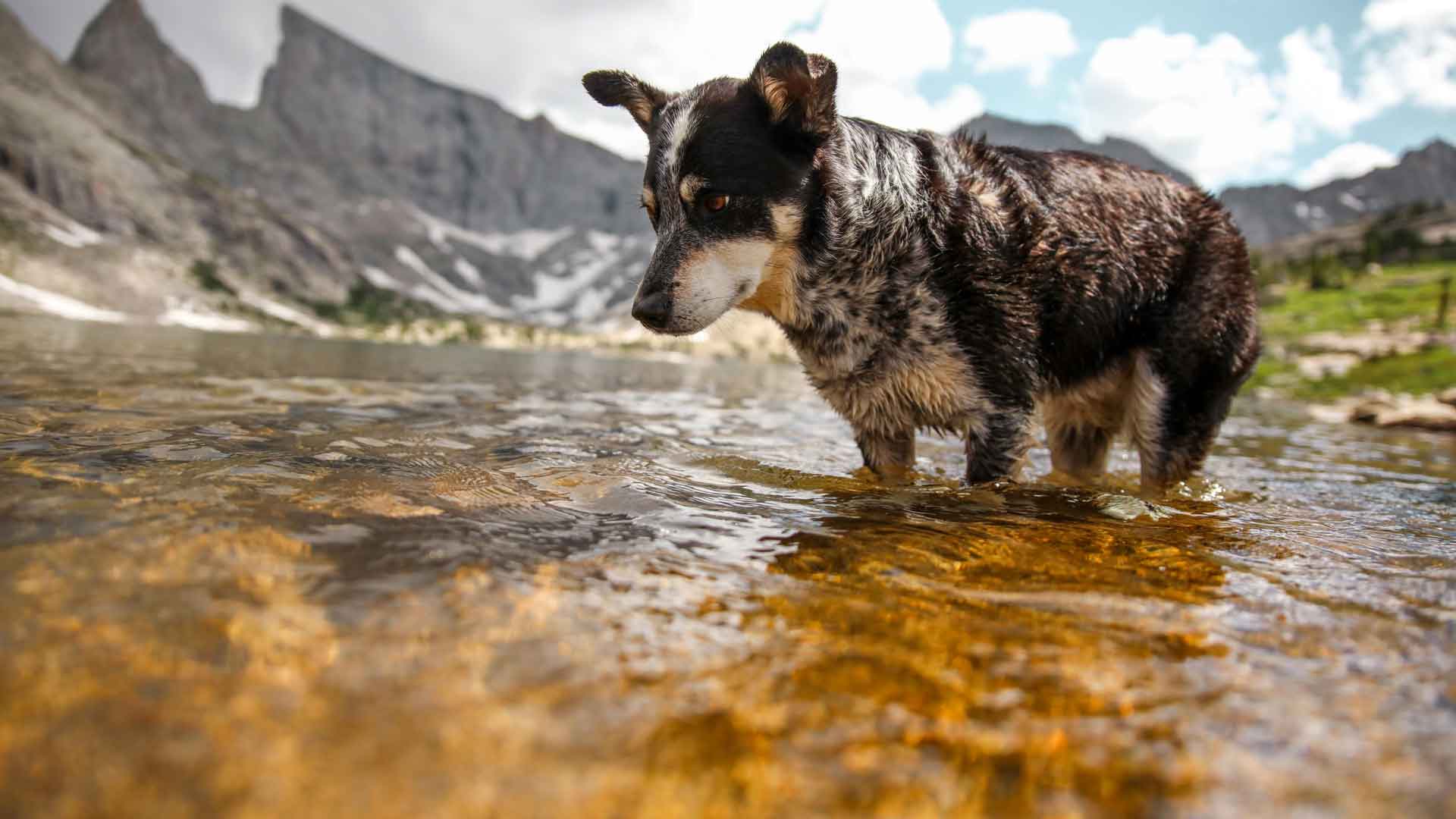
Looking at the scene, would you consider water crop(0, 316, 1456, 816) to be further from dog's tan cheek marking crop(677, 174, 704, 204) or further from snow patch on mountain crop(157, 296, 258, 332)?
snow patch on mountain crop(157, 296, 258, 332)

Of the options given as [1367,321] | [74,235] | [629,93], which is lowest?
[629,93]

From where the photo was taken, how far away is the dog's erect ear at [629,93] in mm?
7082

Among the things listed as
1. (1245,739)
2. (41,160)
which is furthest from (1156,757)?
(41,160)

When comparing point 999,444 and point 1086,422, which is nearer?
point 999,444

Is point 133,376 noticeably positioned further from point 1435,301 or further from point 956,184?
point 1435,301

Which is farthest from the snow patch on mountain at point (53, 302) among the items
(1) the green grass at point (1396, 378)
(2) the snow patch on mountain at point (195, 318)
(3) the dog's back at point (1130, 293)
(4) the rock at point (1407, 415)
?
(1) the green grass at point (1396, 378)

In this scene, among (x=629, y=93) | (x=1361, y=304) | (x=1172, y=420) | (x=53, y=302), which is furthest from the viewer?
(x=53, y=302)

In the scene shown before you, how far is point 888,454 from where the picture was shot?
7062 millimetres

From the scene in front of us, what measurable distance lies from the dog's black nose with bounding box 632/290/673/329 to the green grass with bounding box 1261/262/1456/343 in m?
58.6

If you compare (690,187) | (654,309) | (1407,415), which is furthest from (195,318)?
(1407,415)

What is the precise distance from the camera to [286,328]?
150375mm

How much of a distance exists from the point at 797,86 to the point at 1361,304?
3268 inches

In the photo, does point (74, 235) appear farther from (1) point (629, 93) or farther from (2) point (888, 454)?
(2) point (888, 454)

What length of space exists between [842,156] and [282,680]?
5497 millimetres
